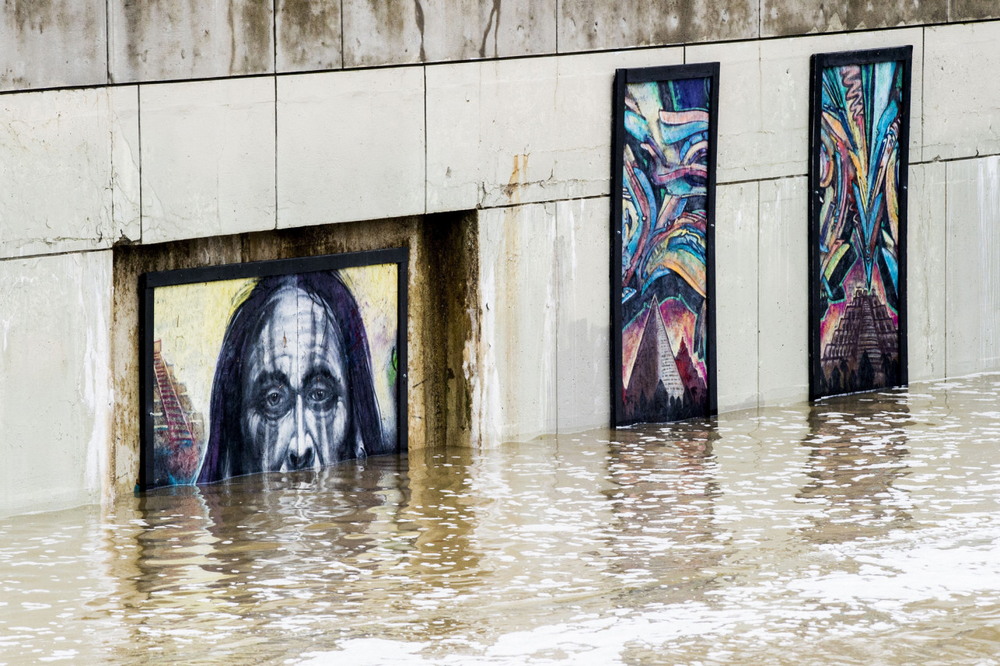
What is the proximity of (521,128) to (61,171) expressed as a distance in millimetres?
3247

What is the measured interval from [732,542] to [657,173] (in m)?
3.88

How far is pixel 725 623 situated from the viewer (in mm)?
8305

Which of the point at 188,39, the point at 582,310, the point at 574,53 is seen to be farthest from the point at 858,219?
the point at 188,39

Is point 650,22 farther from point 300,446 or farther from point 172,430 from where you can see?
point 172,430

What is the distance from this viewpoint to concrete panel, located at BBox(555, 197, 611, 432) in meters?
12.7

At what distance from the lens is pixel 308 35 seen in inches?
442

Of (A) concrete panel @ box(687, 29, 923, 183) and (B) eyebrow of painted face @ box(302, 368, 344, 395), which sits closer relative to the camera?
(B) eyebrow of painted face @ box(302, 368, 344, 395)

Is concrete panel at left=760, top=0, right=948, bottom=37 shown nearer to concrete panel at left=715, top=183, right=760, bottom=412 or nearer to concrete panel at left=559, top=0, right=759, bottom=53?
concrete panel at left=559, top=0, right=759, bottom=53

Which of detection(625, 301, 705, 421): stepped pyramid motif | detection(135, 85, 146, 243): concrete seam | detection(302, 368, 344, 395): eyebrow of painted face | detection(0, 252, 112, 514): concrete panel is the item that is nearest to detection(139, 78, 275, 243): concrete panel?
detection(135, 85, 146, 243): concrete seam

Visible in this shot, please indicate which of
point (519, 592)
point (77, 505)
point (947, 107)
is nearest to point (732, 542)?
point (519, 592)

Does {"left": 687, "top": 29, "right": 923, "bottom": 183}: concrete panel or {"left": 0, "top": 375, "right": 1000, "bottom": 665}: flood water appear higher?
{"left": 687, "top": 29, "right": 923, "bottom": 183}: concrete panel

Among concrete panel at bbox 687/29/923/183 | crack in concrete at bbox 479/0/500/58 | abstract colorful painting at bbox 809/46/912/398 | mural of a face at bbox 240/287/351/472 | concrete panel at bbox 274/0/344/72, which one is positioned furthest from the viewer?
abstract colorful painting at bbox 809/46/912/398

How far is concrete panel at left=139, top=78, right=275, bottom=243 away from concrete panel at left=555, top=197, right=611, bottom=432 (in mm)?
2291

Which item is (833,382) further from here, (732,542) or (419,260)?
(732,542)
